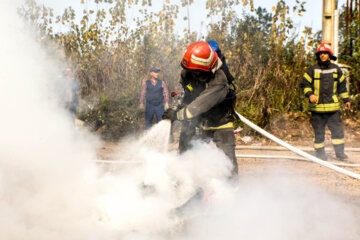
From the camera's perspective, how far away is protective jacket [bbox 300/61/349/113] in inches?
220

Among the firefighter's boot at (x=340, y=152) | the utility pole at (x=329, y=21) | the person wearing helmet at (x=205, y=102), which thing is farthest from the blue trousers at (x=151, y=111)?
the person wearing helmet at (x=205, y=102)

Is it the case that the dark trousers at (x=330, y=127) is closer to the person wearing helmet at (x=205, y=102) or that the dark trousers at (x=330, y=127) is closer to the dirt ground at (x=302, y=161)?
the dirt ground at (x=302, y=161)

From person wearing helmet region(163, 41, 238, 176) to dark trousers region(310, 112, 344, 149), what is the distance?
2844 mm

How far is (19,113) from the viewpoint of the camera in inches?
104

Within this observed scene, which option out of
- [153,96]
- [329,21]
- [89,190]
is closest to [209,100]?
[89,190]

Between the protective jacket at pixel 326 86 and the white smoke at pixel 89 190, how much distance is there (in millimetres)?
2449

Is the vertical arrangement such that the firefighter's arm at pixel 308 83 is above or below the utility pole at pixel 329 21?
below

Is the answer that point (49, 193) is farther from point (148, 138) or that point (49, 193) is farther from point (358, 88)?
point (358, 88)

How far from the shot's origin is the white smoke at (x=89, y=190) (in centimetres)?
264

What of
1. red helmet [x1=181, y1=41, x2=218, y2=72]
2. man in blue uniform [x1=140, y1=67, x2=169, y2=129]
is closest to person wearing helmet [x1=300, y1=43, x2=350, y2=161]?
red helmet [x1=181, y1=41, x2=218, y2=72]

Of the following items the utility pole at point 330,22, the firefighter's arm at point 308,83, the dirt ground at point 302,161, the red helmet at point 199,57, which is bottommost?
the dirt ground at point 302,161

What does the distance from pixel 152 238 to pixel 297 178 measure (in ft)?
8.68

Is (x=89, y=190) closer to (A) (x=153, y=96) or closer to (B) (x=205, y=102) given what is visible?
(B) (x=205, y=102)

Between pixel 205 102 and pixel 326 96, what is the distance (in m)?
3.40
